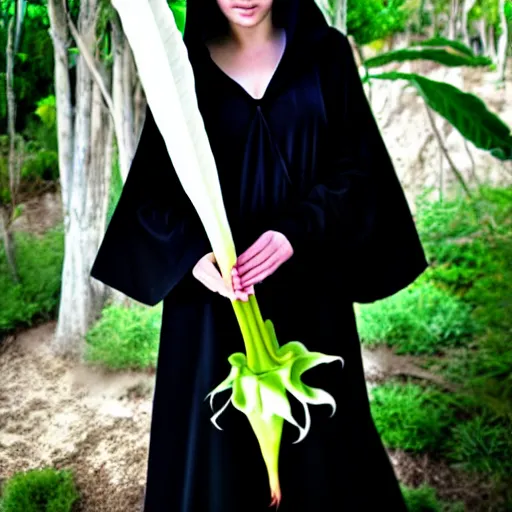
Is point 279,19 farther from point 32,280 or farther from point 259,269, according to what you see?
point 32,280

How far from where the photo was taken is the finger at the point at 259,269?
2.08 ft

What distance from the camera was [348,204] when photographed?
28.8 inches

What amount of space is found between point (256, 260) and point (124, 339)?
79cm

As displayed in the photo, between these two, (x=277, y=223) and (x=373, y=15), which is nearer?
(x=277, y=223)

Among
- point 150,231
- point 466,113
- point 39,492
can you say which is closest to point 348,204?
point 150,231

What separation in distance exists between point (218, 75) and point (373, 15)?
999 millimetres

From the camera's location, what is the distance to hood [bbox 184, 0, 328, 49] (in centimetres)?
70

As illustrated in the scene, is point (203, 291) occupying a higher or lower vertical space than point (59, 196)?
higher

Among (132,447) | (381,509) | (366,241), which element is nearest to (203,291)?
(366,241)

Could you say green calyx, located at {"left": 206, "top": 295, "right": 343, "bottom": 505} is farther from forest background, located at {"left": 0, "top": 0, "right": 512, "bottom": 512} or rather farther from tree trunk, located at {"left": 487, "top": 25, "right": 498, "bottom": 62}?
tree trunk, located at {"left": 487, "top": 25, "right": 498, "bottom": 62}

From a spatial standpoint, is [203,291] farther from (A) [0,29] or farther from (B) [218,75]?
(A) [0,29]

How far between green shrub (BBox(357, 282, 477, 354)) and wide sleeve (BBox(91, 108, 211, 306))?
2.94ft

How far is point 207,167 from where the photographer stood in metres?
0.58

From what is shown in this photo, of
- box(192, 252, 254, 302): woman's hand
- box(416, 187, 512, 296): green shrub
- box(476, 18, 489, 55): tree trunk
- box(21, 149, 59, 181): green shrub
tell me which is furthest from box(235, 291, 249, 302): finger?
box(476, 18, 489, 55): tree trunk
